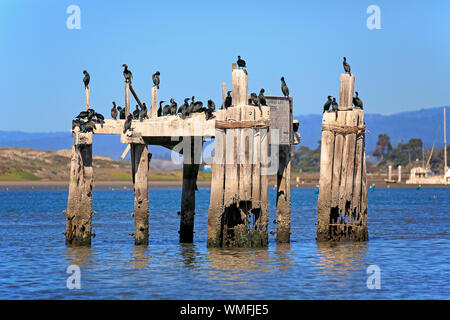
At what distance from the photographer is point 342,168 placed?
29.2 metres

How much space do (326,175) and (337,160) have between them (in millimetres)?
671

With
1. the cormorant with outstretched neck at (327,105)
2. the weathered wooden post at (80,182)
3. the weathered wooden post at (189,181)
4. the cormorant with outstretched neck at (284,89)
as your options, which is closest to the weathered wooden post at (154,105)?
the weathered wooden post at (189,181)

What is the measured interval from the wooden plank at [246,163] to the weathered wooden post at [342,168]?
3669 mm

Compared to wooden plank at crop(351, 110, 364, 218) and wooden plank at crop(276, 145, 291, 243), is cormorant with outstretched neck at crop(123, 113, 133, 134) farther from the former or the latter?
wooden plank at crop(351, 110, 364, 218)

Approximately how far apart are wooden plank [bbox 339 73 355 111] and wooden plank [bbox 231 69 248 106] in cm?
444

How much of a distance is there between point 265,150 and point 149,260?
213 inches

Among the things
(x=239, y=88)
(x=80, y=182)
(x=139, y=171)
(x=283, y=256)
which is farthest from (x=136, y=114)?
(x=283, y=256)

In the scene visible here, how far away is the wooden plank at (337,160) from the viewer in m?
29.1

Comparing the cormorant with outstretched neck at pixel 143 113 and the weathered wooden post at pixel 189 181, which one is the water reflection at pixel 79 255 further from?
the cormorant with outstretched neck at pixel 143 113

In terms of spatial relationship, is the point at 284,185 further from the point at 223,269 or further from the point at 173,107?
the point at 223,269

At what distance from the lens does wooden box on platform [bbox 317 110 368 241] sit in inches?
1145

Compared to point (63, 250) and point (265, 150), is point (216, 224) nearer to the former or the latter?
point (265, 150)

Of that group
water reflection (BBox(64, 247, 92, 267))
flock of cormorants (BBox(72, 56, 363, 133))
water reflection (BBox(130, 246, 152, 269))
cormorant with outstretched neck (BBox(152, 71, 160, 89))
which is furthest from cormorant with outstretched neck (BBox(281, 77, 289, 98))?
water reflection (BBox(64, 247, 92, 267))

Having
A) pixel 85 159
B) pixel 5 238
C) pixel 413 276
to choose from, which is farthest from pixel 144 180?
pixel 5 238
